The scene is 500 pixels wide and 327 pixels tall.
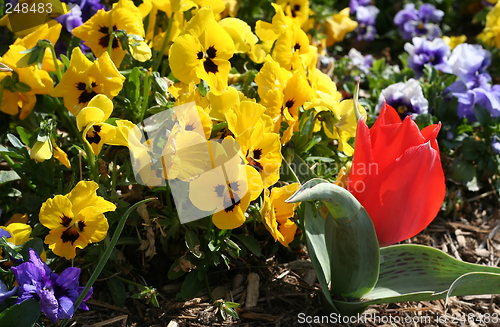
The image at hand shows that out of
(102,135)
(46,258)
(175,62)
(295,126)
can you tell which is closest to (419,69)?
(295,126)

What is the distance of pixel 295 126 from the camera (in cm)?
136

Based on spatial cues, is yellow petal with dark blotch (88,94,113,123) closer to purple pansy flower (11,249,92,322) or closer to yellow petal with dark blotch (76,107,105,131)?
yellow petal with dark blotch (76,107,105,131)

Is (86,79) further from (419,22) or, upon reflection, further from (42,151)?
(419,22)

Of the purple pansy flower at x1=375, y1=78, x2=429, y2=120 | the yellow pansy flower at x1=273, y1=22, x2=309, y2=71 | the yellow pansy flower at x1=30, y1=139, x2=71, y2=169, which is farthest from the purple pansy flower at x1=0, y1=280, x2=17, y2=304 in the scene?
the purple pansy flower at x1=375, y1=78, x2=429, y2=120

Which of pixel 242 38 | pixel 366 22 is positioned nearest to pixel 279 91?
pixel 242 38

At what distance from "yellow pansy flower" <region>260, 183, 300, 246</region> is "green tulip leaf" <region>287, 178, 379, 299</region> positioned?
0.07m

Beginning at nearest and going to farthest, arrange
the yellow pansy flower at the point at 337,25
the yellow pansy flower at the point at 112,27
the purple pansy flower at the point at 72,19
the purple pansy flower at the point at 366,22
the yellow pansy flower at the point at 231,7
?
the yellow pansy flower at the point at 112,27, the purple pansy flower at the point at 72,19, the yellow pansy flower at the point at 231,7, the yellow pansy flower at the point at 337,25, the purple pansy flower at the point at 366,22

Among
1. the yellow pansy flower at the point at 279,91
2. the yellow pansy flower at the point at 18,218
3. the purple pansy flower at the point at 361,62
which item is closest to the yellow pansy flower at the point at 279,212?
the yellow pansy flower at the point at 279,91

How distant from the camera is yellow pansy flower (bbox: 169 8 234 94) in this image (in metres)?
1.16

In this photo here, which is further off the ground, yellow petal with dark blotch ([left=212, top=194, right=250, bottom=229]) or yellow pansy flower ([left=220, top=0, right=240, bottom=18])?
yellow pansy flower ([left=220, top=0, right=240, bottom=18])

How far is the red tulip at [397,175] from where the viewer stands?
1.07 meters

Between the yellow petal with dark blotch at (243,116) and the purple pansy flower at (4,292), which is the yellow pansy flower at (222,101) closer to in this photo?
the yellow petal with dark blotch at (243,116)

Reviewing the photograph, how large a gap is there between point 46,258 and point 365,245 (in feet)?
Answer: 2.88

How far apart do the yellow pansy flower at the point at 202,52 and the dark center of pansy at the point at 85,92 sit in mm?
240
